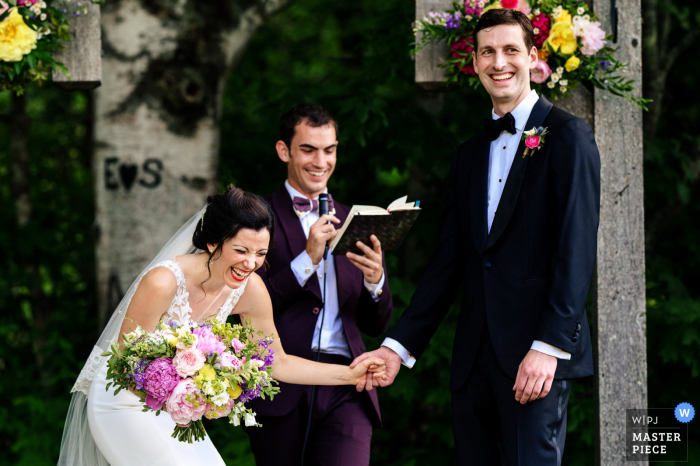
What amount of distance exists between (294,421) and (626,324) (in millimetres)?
1596

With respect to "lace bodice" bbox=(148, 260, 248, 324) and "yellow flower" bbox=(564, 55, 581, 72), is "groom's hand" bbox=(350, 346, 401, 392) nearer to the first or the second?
"lace bodice" bbox=(148, 260, 248, 324)

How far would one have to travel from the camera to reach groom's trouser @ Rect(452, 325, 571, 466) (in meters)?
2.49

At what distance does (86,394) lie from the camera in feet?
10.4

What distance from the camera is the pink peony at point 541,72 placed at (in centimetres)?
322

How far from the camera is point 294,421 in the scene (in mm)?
3160

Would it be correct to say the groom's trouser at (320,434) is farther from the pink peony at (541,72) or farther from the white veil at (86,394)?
the pink peony at (541,72)

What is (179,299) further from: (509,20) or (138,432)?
(509,20)

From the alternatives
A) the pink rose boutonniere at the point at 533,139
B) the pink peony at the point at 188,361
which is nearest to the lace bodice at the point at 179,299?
the pink peony at the point at 188,361

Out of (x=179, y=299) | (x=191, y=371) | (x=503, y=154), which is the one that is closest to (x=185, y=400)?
(x=191, y=371)

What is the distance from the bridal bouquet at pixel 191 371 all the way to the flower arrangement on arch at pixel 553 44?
1.65 metres

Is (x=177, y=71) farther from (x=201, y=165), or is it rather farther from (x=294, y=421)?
(x=294, y=421)

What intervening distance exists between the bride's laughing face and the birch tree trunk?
1884 millimetres

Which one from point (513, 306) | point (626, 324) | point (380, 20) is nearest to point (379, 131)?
point (380, 20)

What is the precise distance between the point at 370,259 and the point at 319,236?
0.80ft
